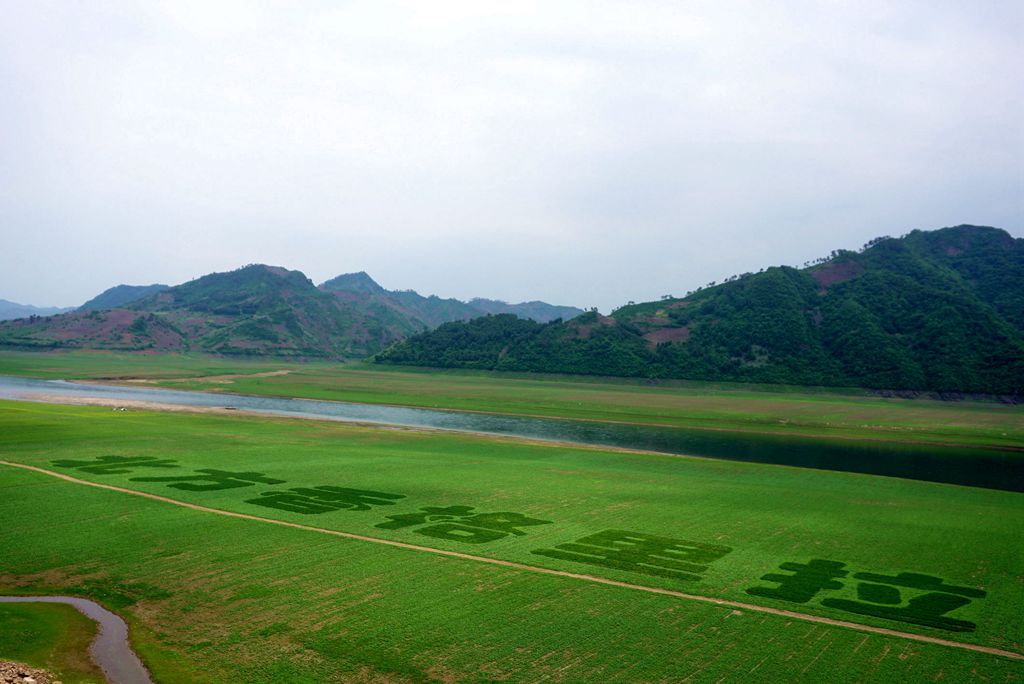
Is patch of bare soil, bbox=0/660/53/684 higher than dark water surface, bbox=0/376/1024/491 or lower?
higher

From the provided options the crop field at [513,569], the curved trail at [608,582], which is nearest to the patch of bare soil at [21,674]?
the crop field at [513,569]

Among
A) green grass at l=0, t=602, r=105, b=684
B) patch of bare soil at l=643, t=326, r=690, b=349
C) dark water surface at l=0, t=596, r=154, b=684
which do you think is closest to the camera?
dark water surface at l=0, t=596, r=154, b=684

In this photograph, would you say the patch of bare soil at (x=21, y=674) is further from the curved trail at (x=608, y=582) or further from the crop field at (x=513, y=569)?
the curved trail at (x=608, y=582)

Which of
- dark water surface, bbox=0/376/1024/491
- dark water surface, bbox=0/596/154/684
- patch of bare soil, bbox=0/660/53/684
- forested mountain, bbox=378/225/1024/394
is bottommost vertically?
dark water surface, bbox=0/376/1024/491

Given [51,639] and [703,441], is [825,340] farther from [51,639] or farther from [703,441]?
[51,639]

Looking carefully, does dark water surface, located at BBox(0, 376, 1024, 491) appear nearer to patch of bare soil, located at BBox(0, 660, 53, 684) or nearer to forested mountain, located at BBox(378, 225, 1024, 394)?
patch of bare soil, located at BBox(0, 660, 53, 684)

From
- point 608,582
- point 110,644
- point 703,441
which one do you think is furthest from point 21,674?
point 703,441

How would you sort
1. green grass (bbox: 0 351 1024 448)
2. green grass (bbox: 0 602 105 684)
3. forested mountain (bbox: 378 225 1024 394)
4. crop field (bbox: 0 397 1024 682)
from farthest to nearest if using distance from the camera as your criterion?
forested mountain (bbox: 378 225 1024 394) < green grass (bbox: 0 351 1024 448) < crop field (bbox: 0 397 1024 682) < green grass (bbox: 0 602 105 684)

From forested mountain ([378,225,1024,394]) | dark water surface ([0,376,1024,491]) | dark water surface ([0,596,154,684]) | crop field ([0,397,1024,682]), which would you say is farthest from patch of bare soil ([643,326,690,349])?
dark water surface ([0,596,154,684])
